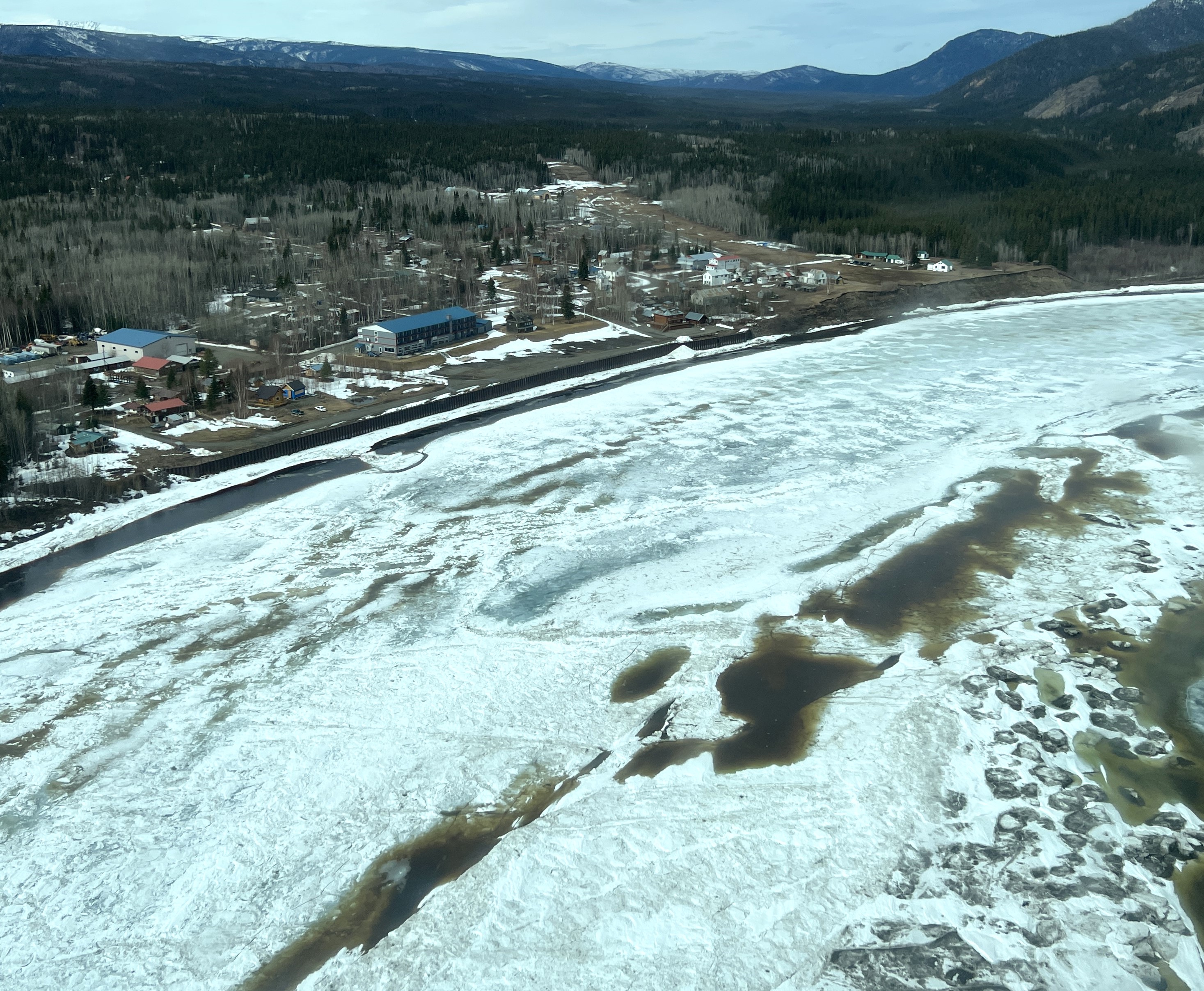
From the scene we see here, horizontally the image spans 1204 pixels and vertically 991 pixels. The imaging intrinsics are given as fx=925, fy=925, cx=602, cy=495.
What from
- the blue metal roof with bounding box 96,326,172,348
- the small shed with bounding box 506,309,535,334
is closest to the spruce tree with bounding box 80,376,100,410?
the blue metal roof with bounding box 96,326,172,348

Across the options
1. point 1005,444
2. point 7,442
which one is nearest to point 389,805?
point 7,442

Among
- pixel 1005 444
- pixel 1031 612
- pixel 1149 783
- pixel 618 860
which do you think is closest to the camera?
pixel 618 860

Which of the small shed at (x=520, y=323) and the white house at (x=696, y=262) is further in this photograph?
the white house at (x=696, y=262)

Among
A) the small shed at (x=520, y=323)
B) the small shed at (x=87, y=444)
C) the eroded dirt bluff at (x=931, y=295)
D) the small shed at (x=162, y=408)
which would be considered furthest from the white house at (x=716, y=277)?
the small shed at (x=87, y=444)

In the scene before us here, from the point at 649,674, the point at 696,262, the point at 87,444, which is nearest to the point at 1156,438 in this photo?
the point at 649,674

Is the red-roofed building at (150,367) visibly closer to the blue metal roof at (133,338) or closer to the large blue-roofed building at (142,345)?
the large blue-roofed building at (142,345)

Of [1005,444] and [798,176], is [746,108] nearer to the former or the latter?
[798,176]
